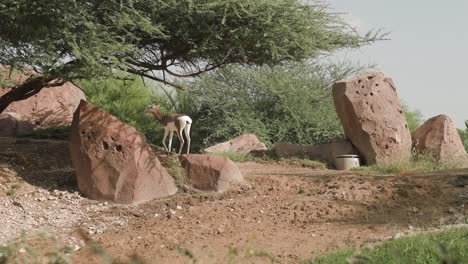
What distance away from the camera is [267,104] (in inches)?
856

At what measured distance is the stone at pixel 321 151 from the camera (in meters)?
15.6

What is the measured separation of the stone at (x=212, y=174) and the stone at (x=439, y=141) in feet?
22.8

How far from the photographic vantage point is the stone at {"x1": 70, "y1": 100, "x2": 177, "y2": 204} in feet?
32.7

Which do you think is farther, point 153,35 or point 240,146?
point 240,146

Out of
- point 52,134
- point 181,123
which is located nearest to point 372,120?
point 181,123

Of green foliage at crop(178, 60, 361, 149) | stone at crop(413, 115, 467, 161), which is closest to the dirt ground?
stone at crop(413, 115, 467, 161)

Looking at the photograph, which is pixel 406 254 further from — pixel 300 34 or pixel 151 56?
pixel 151 56

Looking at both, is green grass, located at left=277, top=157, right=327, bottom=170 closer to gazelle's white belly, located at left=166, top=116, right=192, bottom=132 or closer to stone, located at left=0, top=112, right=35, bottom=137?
gazelle's white belly, located at left=166, top=116, right=192, bottom=132

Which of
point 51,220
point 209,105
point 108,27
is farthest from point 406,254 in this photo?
point 209,105

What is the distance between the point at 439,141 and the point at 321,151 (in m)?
2.94

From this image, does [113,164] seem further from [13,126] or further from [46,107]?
[46,107]

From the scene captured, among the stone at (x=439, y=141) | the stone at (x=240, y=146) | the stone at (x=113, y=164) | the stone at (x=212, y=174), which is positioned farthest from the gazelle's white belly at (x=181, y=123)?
the stone at (x=439, y=141)

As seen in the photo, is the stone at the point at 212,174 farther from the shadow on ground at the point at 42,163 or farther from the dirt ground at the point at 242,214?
the shadow on ground at the point at 42,163

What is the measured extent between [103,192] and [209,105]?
12162 millimetres
